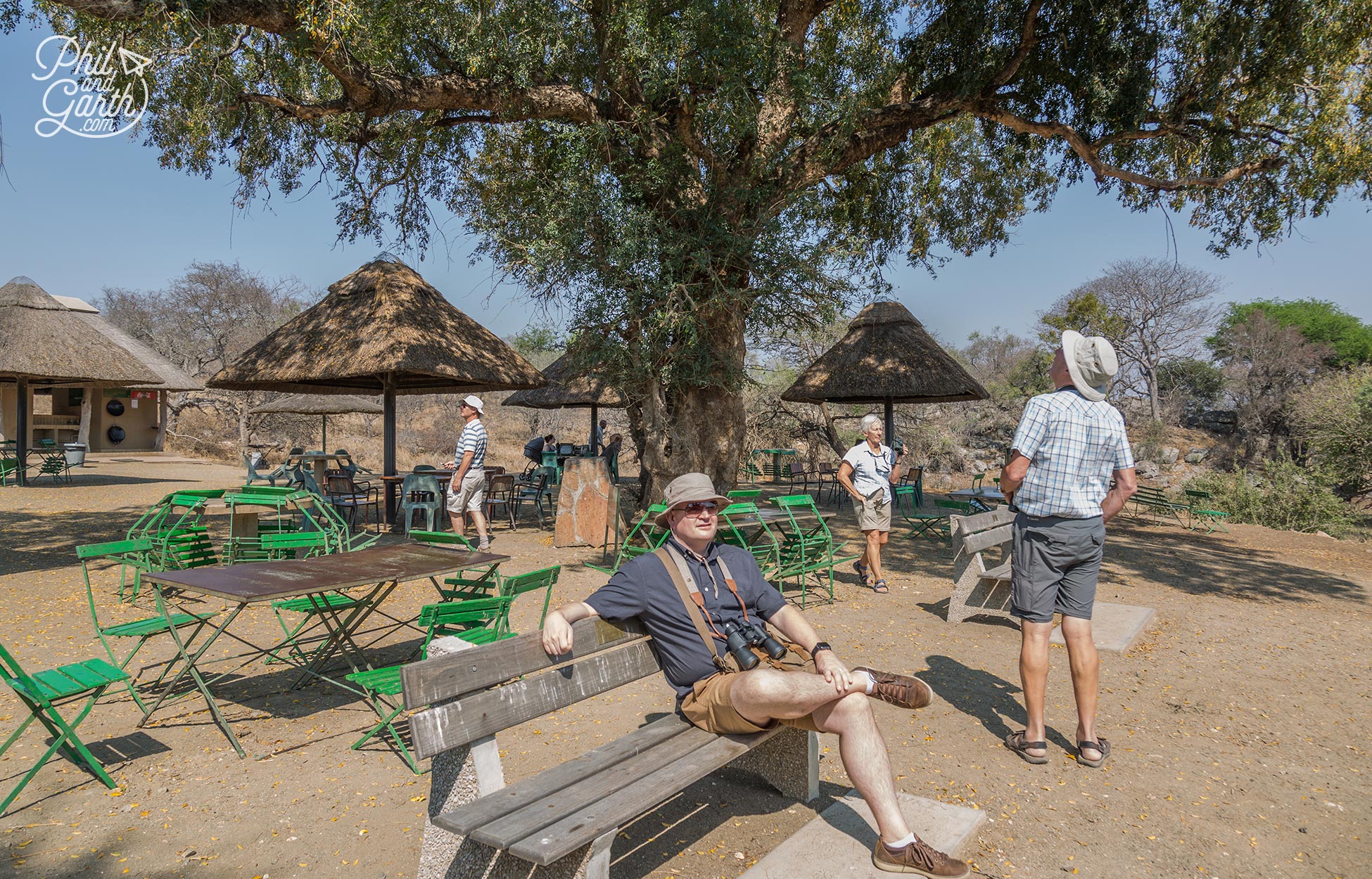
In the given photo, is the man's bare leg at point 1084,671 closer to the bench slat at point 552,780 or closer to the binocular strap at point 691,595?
the binocular strap at point 691,595

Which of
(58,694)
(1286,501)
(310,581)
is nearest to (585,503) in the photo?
(310,581)

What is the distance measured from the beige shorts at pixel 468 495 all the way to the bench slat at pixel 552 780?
6.21 meters

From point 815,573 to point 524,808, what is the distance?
20.5 ft

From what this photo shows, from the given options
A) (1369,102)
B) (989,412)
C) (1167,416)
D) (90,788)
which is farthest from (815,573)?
(1167,416)

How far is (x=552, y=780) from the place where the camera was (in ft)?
8.05

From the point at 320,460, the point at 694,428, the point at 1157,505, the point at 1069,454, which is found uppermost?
the point at 694,428

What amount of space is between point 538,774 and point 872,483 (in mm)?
5163

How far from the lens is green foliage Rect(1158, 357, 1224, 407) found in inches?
1179

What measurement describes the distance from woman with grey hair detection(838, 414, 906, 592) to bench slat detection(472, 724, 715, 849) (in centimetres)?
455

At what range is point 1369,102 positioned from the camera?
8844 mm

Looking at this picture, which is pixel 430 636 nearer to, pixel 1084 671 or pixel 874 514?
pixel 1084 671

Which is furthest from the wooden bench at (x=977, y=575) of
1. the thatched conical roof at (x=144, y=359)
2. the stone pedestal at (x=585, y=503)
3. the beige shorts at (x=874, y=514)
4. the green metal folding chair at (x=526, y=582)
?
the thatched conical roof at (x=144, y=359)

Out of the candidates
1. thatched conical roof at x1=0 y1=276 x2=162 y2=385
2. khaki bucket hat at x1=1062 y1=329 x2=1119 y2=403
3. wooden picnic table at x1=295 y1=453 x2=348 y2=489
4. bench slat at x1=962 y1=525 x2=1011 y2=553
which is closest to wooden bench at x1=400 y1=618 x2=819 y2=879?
khaki bucket hat at x1=1062 y1=329 x2=1119 y2=403

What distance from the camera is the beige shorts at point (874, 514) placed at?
23.6ft
